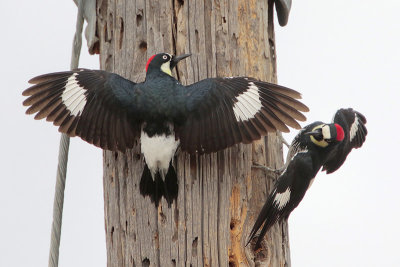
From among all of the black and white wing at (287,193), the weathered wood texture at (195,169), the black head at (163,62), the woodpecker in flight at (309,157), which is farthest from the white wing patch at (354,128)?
the black head at (163,62)

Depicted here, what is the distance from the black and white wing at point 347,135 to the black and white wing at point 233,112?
1.14 meters

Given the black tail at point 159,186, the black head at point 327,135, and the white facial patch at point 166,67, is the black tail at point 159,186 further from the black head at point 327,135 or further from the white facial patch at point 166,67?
the black head at point 327,135

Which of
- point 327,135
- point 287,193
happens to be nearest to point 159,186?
point 287,193

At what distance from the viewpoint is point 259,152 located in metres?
3.71

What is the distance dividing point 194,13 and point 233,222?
48.9 inches

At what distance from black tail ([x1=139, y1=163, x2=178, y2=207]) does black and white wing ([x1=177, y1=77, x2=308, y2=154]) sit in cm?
18

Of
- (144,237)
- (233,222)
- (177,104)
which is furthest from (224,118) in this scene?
(144,237)

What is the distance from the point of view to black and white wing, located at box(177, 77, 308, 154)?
3441 mm

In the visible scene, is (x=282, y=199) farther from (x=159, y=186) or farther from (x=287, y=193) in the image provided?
(x=159, y=186)

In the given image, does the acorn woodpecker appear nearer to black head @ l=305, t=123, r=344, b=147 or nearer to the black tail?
the black tail

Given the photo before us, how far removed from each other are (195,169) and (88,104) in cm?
72

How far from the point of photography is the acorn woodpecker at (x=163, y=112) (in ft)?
11.3

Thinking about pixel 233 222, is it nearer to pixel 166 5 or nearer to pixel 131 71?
pixel 131 71

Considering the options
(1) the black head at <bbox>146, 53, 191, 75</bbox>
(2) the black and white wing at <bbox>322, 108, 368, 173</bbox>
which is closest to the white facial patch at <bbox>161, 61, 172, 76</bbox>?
(1) the black head at <bbox>146, 53, 191, 75</bbox>
